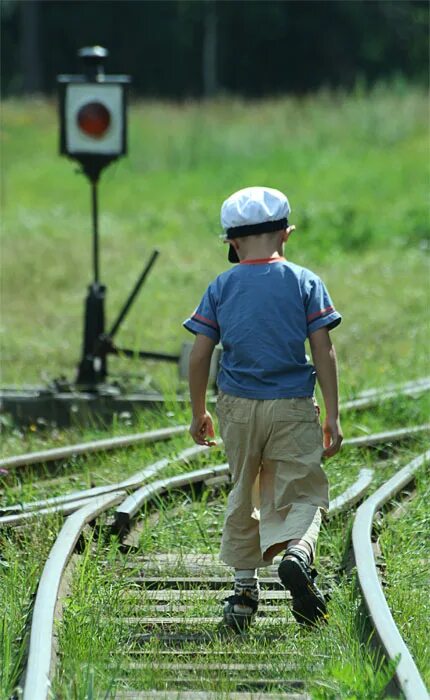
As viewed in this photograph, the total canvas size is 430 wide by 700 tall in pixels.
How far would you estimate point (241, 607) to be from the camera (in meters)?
4.24

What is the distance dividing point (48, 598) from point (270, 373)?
1051 millimetres

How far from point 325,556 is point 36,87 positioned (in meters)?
53.7

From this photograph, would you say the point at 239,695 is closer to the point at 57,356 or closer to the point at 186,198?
the point at 57,356

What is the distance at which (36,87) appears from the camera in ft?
185

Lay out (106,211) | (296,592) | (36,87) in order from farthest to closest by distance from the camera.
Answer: (36,87), (106,211), (296,592)

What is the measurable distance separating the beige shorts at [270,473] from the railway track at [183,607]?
23 centimetres

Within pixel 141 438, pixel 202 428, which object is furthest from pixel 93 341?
pixel 202 428

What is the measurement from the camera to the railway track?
3.53 metres

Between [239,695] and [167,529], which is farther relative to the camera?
[167,529]

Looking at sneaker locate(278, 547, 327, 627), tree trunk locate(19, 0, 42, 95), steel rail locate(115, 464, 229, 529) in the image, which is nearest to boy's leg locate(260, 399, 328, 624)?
sneaker locate(278, 547, 327, 627)

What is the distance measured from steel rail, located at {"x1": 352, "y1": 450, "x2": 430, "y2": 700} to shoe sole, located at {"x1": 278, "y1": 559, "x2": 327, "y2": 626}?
16 centimetres

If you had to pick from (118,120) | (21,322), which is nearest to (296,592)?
(118,120)

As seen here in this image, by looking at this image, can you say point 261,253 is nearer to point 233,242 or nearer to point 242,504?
point 233,242

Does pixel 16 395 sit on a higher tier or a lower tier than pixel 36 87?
lower
